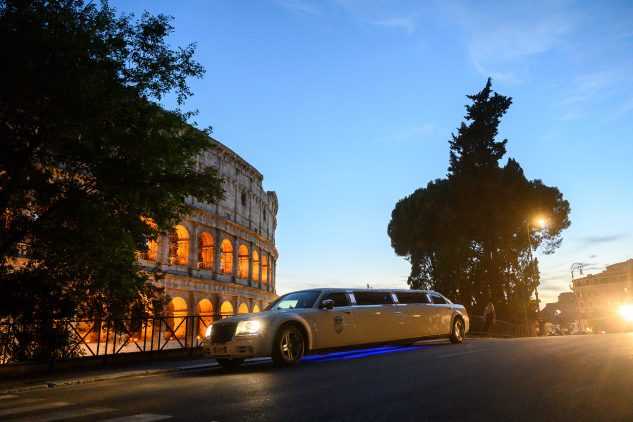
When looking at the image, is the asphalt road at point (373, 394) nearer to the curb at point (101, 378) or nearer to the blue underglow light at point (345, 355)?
the curb at point (101, 378)

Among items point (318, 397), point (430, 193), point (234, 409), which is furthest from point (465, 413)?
point (430, 193)

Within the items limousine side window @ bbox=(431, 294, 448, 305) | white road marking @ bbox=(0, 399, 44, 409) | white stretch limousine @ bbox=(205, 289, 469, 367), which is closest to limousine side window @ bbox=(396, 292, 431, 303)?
white stretch limousine @ bbox=(205, 289, 469, 367)

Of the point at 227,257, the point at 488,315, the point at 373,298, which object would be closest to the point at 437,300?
the point at 373,298

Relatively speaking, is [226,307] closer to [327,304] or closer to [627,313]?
[627,313]

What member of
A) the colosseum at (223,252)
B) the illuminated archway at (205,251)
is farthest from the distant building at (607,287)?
the illuminated archway at (205,251)

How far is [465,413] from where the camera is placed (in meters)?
4.93

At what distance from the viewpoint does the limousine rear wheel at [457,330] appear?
599 inches

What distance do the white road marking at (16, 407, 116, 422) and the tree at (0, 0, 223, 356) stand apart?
6811 millimetres

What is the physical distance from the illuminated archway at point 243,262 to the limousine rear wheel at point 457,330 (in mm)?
33123

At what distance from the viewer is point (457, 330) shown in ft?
50.4

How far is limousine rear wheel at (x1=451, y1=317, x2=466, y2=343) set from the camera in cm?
1520

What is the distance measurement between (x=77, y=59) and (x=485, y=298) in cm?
3223

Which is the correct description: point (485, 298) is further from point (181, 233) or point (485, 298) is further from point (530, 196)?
point (181, 233)

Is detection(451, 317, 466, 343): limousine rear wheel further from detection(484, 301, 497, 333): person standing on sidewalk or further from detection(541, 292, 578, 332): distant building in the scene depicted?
detection(541, 292, 578, 332): distant building
